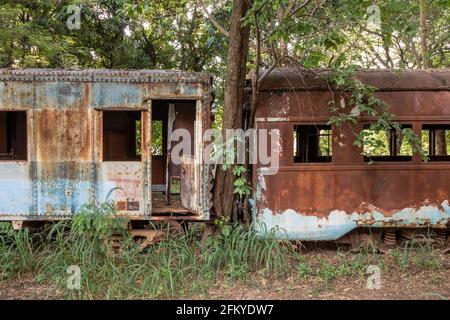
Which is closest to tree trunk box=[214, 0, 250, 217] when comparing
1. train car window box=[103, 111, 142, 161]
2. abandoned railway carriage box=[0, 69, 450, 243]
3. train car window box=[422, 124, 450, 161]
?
abandoned railway carriage box=[0, 69, 450, 243]

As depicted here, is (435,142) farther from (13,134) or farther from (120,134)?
(13,134)

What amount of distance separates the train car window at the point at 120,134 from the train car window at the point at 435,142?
5.51m

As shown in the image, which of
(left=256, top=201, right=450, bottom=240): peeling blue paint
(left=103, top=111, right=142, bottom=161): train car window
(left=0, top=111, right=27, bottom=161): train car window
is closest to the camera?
(left=256, top=201, right=450, bottom=240): peeling blue paint

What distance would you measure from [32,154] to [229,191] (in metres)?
3.15

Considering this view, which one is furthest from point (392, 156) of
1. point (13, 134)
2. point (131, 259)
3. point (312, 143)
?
point (13, 134)

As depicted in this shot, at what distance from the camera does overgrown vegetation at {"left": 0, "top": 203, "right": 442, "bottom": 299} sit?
18.6ft

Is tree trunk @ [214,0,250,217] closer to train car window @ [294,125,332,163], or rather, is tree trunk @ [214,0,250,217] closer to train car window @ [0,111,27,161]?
train car window @ [294,125,332,163]

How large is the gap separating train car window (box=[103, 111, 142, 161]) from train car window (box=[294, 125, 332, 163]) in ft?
10.8

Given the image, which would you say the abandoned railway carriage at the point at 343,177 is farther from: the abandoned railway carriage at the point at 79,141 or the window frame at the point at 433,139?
the abandoned railway carriage at the point at 79,141

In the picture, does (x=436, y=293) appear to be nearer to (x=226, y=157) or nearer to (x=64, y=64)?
(x=226, y=157)

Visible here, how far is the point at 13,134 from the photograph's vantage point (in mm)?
8336

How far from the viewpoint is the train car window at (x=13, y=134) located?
8203 mm

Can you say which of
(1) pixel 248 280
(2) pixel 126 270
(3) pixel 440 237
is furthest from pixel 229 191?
(3) pixel 440 237

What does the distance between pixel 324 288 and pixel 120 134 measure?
5.11 meters
